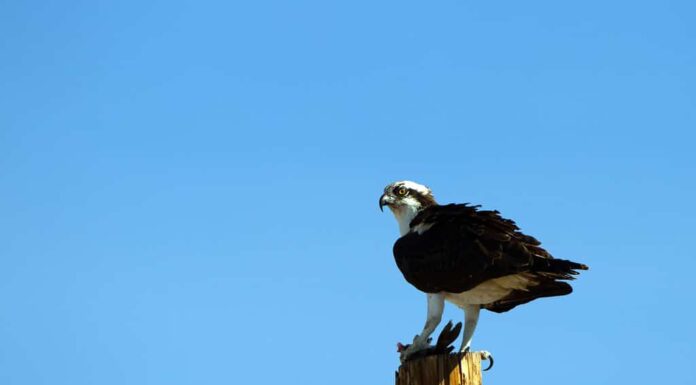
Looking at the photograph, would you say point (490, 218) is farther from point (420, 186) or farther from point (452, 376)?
point (452, 376)

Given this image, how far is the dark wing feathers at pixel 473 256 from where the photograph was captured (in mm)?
8461

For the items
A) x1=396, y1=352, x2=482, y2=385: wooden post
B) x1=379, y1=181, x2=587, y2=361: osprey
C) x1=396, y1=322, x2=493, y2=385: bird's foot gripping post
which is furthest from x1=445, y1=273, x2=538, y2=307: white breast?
x1=396, y1=352, x2=482, y2=385: wooden post

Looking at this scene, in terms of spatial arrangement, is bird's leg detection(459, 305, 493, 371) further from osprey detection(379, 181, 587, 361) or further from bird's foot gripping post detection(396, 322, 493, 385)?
bird's foot gripping post detection(396, 322, 493, 385)

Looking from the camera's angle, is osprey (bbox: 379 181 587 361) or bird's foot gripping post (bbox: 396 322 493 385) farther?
osprey (bbox: 379 181 587 361)

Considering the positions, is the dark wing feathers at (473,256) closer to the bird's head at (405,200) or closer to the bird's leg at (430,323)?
the bird's leg at (430,323)

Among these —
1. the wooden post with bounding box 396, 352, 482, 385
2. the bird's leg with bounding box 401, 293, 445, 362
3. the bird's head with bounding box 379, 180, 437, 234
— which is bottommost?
the wooden post with bounding box 396, 352, 482, 385

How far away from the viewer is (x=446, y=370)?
739cm

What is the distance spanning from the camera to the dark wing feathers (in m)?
8.46

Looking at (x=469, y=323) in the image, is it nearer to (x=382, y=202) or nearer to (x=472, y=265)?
(x=472, y=265)

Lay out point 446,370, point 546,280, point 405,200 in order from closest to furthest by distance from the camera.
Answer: point 446,370, point 546,280, point 405,200

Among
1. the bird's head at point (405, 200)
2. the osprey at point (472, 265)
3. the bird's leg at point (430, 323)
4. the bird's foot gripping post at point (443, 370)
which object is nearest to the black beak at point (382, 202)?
the bird's head at point (405, 200)

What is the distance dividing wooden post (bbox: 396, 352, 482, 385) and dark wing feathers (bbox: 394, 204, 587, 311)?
1.23 meters

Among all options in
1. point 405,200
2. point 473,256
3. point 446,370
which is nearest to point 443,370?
point 446,370

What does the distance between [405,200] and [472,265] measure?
5.56 ft
